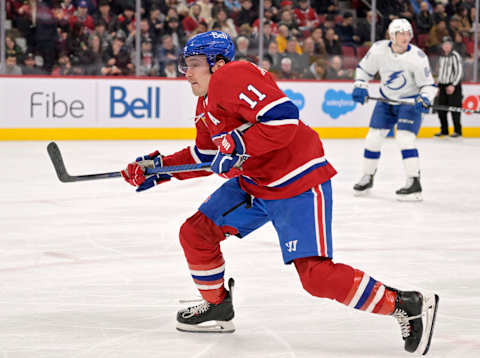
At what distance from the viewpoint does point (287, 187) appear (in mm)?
2434

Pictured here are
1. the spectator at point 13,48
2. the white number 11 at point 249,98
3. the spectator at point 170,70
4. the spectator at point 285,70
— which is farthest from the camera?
the spectator at point 285,70

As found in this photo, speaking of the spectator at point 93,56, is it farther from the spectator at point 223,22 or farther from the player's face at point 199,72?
the player's face at point 199,72

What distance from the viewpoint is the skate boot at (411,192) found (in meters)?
5.88

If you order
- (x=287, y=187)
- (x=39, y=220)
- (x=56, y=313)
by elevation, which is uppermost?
(x=287, y=187)

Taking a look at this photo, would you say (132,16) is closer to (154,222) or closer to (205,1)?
(205,1)

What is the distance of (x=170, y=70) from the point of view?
1030 cm

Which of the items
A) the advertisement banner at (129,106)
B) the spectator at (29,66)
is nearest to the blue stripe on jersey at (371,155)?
the advertisement banner at (129,106)

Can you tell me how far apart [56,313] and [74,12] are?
725 centimetres

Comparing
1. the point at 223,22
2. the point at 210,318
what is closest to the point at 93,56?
the point at 223,22

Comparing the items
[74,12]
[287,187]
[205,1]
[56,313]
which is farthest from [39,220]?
[205,1]

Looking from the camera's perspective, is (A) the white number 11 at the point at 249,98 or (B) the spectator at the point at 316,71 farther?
(B) the spectator at the point at 316,71

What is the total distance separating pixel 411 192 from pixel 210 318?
3439mm

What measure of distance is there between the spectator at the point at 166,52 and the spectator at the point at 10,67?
64.5 inches

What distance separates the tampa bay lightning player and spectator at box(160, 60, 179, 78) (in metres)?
4.27
